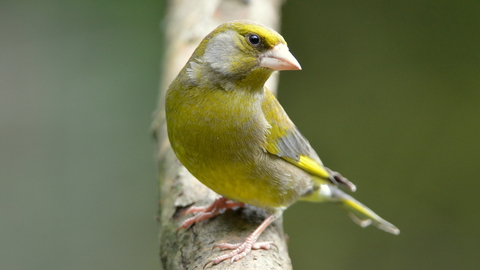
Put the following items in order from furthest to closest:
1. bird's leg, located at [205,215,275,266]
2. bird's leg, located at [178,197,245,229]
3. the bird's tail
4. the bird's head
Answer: the bird's tail, bird's leg, located at [178,197,245,229], the bird's head, bird's leg, located at [205,215,275,266]

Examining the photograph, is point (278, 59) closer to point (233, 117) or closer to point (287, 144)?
point (233, 117)

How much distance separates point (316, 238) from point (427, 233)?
122 cm

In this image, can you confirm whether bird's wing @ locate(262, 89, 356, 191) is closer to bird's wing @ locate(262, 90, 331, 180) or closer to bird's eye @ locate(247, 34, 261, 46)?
bird's wing @ locate(262, 90, 331, 180)

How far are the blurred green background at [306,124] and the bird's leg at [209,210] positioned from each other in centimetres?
323

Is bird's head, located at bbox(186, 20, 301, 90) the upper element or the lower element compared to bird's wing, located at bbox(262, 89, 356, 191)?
upper

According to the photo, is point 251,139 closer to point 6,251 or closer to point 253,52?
point 253,52

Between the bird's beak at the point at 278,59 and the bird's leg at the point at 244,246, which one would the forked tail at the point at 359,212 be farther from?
the bird's beak at the point at 278,59

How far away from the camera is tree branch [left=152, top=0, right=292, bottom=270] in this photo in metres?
2.30

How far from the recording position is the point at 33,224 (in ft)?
18.0

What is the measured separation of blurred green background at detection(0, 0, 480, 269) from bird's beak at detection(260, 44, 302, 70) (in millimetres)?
3898

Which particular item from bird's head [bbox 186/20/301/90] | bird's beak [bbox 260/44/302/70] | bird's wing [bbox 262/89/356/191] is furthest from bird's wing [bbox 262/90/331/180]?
bird's beak [bbox 260/44/302/70]

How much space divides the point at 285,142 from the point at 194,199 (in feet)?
1.82

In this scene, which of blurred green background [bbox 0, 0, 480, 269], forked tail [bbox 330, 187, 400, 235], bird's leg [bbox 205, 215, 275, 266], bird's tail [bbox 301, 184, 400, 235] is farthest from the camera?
blurred green background [bbox 0, 0, 480, 269]

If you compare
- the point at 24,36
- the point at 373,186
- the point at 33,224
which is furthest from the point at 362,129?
the point at 24,36
